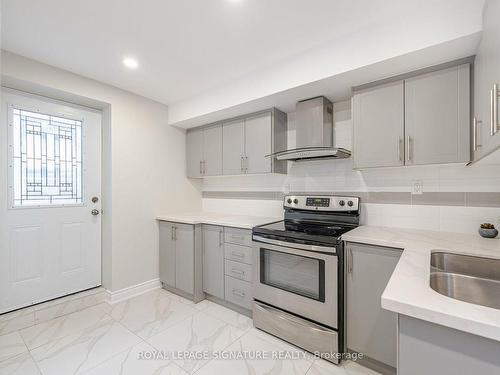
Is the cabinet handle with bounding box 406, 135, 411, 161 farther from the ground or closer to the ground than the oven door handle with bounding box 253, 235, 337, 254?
farther from the ground

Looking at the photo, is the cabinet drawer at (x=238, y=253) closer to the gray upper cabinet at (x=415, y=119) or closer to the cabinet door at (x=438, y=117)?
the gray upper cabinet at (x=415, y=119)

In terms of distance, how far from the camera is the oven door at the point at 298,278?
1.73 meters

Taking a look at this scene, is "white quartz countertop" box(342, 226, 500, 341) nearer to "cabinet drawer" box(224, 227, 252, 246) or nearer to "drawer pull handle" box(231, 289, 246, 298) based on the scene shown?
"cabinet drawer" box(224, 227, 252, 246)

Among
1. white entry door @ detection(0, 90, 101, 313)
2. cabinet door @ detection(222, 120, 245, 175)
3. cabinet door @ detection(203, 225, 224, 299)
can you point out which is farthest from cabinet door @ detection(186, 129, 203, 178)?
white entry door @ detection(0, 90, 101, 313)

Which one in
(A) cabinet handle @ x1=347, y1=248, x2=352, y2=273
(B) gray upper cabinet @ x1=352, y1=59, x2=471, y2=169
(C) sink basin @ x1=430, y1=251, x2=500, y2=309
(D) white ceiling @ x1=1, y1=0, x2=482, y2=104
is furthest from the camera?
(A) cabinet handle @ x1=347, y1=248, x2=352, y2=273

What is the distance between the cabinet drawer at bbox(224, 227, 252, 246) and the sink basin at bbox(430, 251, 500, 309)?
4.70ft

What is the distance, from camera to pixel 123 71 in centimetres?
232

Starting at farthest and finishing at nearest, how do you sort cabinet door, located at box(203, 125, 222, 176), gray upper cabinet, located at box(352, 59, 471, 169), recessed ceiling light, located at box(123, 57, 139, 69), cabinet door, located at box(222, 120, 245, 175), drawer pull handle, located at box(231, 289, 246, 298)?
1. cabinet door, located at box(203, 125, 222, 176)
2. cabinet door, located at box(222, 120, 245, 175)
3. drawer pull handle, located at box(231, 289, 246, 298)
4. recessed ceiling light, located at box(123, 57, 139, 69)
5. gray upper cabinet, located at box(352, 59, 471, 169)

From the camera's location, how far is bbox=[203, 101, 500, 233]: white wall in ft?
5.87

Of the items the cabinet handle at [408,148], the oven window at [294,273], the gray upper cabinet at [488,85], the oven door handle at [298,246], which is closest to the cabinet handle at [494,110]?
the gray upper cabinet at [488,85]

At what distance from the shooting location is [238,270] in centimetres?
240

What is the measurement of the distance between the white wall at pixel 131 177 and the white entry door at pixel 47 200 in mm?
178

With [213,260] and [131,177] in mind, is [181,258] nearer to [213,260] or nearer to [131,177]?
[213,260]
